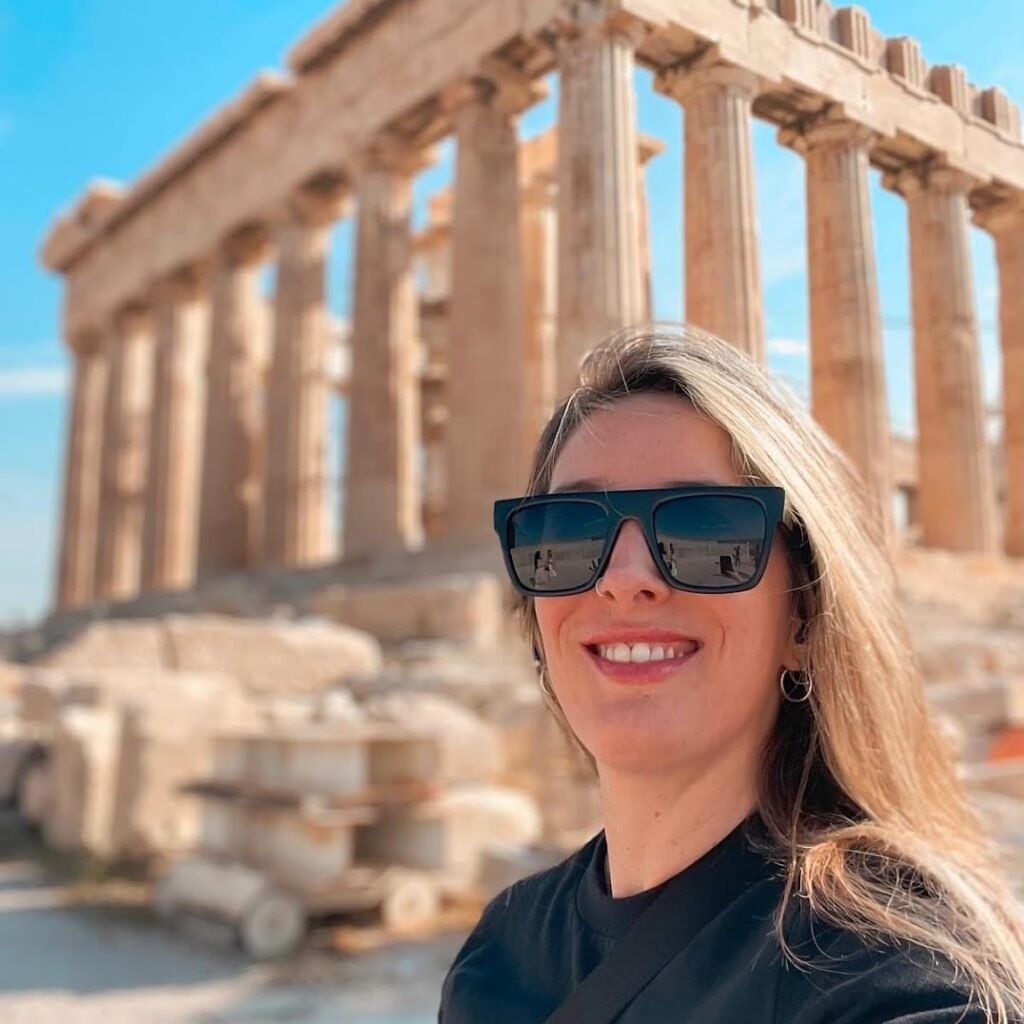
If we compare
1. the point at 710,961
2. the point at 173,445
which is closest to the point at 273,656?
the point at 710,961

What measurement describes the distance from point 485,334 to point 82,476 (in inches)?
885

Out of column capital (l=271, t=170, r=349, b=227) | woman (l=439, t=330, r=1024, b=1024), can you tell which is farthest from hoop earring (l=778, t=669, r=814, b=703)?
column capital (l=271, t=170, r=349, b=227)

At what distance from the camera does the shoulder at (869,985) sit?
1292mm

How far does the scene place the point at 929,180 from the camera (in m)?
3.82

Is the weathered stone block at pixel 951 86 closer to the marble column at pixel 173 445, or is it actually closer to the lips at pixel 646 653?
the lips at pixel 646 653

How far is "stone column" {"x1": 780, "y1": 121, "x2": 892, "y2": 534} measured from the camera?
384cm

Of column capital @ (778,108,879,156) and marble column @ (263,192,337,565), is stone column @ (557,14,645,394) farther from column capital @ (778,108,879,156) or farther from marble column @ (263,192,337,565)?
marble column @ (263,192,337,565)

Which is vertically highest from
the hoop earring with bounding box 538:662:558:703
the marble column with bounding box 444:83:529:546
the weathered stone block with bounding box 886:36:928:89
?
the marble column with bounding box 444:83:529:546

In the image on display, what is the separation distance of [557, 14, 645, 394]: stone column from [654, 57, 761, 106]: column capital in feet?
0.86

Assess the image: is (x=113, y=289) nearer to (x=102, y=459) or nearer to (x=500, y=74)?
(x=102, y=459)

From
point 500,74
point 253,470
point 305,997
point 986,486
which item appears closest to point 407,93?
point 500,74

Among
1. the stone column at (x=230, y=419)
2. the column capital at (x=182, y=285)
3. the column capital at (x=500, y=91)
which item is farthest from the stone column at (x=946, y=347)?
the column capital at (x=182, y=285)

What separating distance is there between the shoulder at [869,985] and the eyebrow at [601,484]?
0.68m

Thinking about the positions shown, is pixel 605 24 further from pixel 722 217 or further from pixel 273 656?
pixel 273 656
